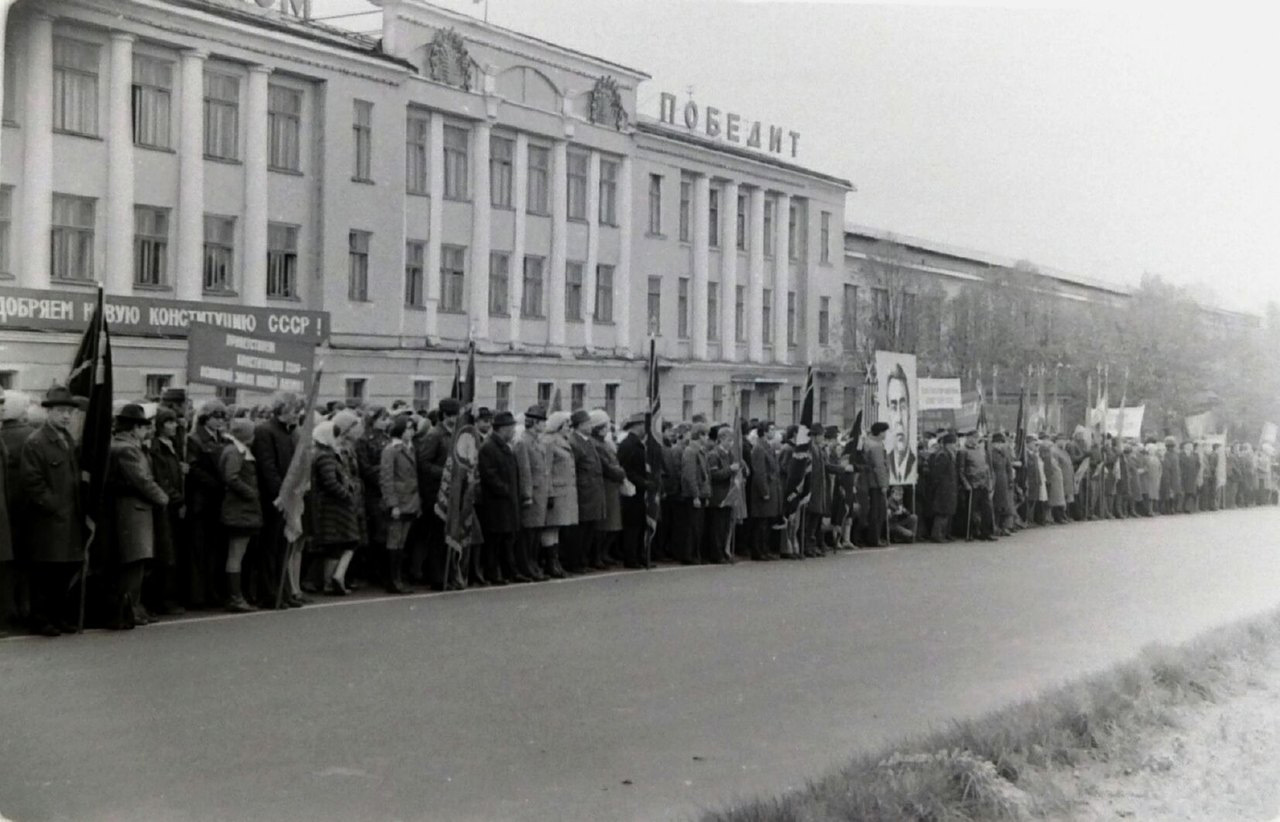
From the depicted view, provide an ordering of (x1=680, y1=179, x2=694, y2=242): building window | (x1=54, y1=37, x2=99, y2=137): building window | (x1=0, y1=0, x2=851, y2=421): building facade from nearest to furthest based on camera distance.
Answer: (x1=54, y1=37, x2=99, y2=137): building window
(x1=0, y1=0, x2=851, y2=421): building facade
(x1=680, y1=179, x2=694, y2=242): building window

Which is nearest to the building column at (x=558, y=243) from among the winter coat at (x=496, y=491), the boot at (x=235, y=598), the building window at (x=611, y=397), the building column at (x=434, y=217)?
the building window at (x=611, y=397)

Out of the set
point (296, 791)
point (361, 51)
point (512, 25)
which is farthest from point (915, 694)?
point (361, 51)

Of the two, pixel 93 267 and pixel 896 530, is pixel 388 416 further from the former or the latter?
pixel 896 530

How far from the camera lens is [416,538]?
14852mm

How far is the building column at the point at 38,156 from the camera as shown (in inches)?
320

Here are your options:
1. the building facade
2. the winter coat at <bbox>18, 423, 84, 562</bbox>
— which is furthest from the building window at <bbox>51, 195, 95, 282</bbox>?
the winter coat at <bbox>18, 423, 84, 562</bbox>

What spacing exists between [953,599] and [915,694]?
5.09 m

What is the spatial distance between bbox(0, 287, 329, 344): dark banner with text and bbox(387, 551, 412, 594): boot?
2331 mm

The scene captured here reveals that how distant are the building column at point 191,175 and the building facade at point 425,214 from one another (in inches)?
2.3

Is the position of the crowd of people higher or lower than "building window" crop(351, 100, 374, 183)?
lower

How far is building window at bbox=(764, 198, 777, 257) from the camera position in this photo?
104 ft

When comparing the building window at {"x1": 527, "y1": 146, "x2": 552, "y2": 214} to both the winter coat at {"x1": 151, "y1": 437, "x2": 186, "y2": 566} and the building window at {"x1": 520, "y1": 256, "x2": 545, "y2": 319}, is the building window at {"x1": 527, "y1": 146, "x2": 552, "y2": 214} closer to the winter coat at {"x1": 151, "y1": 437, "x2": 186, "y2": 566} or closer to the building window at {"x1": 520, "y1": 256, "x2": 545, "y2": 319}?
the building window at {"x1": 520, "y1": 256, "x2": 545, "y2": 319}

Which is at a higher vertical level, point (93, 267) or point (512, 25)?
point (512, 25)

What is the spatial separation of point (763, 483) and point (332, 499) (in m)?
7.63
